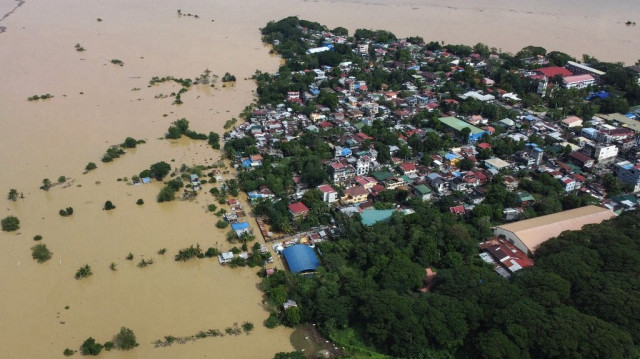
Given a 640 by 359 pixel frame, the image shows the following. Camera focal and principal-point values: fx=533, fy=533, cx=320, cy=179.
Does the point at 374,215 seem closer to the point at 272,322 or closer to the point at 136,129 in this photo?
the point at 272,322

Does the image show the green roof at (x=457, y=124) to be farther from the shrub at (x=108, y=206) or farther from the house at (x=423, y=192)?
the shrub at (x=108, y=206)

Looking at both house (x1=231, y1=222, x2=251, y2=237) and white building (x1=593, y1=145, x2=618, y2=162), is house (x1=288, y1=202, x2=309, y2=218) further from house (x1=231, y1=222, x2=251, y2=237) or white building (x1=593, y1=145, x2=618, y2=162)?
white building (x1=593, y1=145, x2=618, y2=162)

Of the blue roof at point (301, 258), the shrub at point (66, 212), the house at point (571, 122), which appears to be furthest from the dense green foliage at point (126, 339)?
the house at point (571, 122)

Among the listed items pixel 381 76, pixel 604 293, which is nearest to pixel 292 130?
pixel 381 76

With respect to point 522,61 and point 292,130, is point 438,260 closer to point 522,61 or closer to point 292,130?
point 292,130

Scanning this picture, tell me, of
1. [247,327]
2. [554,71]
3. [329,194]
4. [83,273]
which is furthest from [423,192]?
[554,71]

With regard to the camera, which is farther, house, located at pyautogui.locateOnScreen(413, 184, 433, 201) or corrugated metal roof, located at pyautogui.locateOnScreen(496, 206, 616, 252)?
house, located at pyautogui.locateOnScreen(413, 184, 433, 201)

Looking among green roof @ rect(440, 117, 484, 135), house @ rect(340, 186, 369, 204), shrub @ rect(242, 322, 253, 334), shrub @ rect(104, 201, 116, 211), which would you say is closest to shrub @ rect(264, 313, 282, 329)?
shrub @ rect(242, 322, 253, 334)

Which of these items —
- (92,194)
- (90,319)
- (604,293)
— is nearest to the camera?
(604,293)
